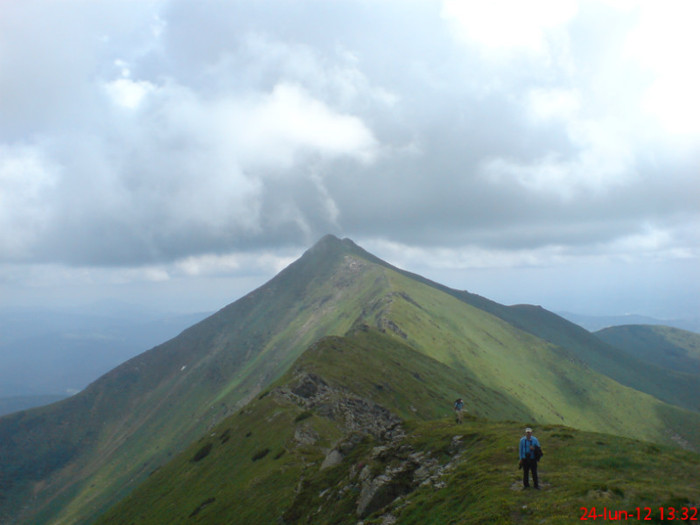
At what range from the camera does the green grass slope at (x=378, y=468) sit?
85.3 ft

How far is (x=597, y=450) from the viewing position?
34.1m

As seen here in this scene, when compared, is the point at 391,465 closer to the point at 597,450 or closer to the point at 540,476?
the point at 540,476

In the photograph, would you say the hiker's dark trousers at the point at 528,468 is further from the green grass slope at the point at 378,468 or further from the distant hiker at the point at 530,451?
the green grass slope at the point at 378,468

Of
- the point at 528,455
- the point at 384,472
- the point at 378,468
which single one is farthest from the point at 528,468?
the point at 378,468

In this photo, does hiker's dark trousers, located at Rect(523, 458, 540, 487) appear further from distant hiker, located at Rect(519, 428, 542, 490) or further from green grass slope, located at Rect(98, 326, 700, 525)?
green grass slope, located at Rect(98, 326, 700, 525)

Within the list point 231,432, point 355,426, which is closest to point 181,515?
point 231,432

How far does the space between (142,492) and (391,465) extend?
86.0 m
